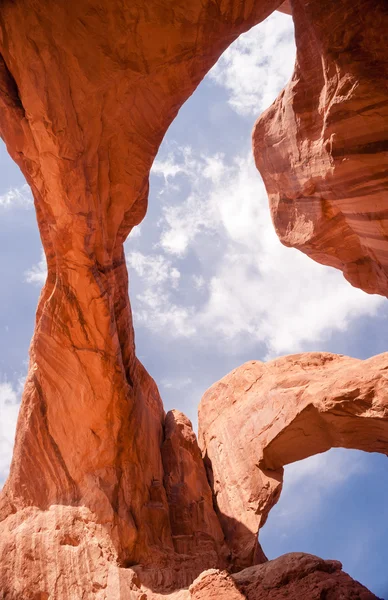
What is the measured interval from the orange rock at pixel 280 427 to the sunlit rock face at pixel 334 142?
213cm

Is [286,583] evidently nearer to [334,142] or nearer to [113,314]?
[113,314]

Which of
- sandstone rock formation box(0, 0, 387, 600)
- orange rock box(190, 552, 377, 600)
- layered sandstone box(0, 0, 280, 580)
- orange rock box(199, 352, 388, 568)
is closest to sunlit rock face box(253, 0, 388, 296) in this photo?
sandstone rock formation box(0, 0, 387, 600)

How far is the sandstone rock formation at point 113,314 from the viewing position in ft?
23.1

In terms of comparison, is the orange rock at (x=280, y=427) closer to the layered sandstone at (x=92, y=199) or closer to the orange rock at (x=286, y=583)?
the layered sandstone at (x=92, y=199)

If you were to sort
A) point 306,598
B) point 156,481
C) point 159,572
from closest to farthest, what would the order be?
point 306,598 → point 159,572 → point 156,481

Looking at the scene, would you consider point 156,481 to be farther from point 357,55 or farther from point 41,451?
point 357,55

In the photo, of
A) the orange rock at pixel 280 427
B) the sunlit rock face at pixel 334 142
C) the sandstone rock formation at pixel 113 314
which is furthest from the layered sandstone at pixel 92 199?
the orange rock at pixel 280 427

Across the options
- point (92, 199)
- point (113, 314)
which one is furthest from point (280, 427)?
point (92, 199)

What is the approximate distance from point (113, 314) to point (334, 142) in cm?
459

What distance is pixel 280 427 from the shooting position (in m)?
10.3

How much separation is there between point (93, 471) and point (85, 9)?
283 inches

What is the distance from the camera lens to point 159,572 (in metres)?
7.66

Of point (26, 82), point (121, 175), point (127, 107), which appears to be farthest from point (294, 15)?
point (26, 82)

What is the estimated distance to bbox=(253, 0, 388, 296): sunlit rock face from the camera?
6.38 meters
